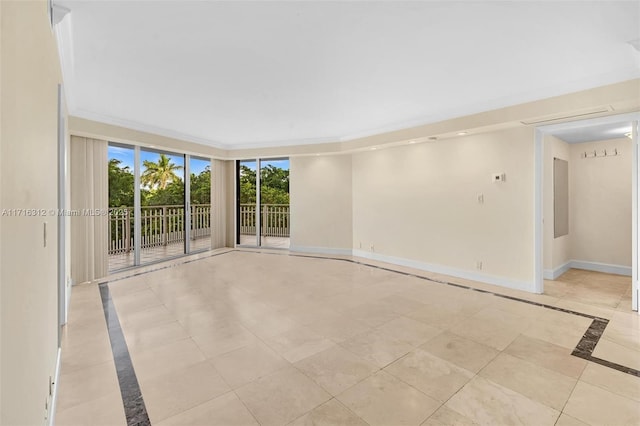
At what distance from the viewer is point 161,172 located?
22.9ft

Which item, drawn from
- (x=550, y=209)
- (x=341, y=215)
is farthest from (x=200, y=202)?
(x=550, y=209)

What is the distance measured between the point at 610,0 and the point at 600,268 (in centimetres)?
519

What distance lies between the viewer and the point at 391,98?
398 centimetres

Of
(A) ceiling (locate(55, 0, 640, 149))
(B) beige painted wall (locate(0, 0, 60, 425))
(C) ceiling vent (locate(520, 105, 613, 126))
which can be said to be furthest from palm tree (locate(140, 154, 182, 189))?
(C) ceiling vent (locate(520, 105, 613, 126))

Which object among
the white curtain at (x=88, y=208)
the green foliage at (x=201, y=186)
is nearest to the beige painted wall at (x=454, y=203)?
the green foliage at (x=201, y=186)

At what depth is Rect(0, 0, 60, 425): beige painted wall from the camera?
2.84 feet

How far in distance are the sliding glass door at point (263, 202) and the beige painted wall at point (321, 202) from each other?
76 cm

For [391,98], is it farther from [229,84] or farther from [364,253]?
[364,253]

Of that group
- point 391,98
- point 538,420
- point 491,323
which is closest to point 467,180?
point 391,98

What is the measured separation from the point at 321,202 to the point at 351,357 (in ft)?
15.7

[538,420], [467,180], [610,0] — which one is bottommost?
[538,420]

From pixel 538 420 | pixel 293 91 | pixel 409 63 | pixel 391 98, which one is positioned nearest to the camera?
pixel 538 420

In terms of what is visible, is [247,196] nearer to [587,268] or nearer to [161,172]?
[161,172]

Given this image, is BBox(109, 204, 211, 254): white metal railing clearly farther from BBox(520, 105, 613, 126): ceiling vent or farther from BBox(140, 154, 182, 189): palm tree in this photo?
BBox(520, 105, 613, 126): ceiling vent
